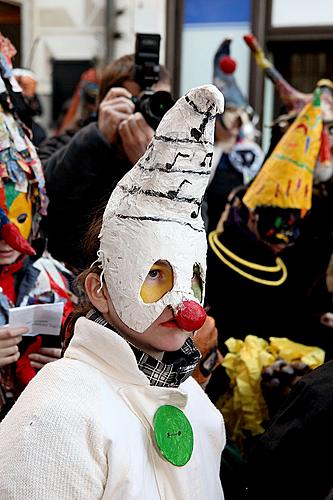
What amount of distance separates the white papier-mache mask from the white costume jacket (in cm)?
9

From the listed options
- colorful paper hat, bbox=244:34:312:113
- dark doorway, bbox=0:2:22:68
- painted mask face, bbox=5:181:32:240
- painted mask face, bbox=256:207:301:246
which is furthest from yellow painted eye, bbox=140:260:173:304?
dark doorway, bbox=0:2:22:68

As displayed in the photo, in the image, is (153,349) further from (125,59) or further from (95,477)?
(125,59)

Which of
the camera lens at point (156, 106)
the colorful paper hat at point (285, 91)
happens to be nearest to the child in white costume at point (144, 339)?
the camera lens at point (156, 106)

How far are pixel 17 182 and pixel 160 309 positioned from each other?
699 millimetres

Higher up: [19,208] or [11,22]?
[11,22]

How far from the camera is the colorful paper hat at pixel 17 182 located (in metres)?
1.79

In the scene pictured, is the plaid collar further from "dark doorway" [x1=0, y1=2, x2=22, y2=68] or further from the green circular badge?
"dark doorway" [x1=0, y1=2, x2=22, y2=68]

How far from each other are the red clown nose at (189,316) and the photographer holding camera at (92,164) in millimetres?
831

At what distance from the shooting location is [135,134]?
2.06 metres

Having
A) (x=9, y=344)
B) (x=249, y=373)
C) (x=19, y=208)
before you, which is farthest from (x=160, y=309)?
(x=249, y=373)

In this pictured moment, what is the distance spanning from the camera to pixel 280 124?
2.90 m

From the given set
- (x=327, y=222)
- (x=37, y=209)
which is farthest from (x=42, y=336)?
(x=327, y=222)

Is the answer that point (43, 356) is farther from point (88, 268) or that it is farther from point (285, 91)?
point (285, 91)

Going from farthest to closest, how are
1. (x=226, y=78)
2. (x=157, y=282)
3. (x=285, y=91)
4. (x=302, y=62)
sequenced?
(x=302, y=62)
(x=226, y=78)
(x=285, y=91)
(x=157, y=282)
